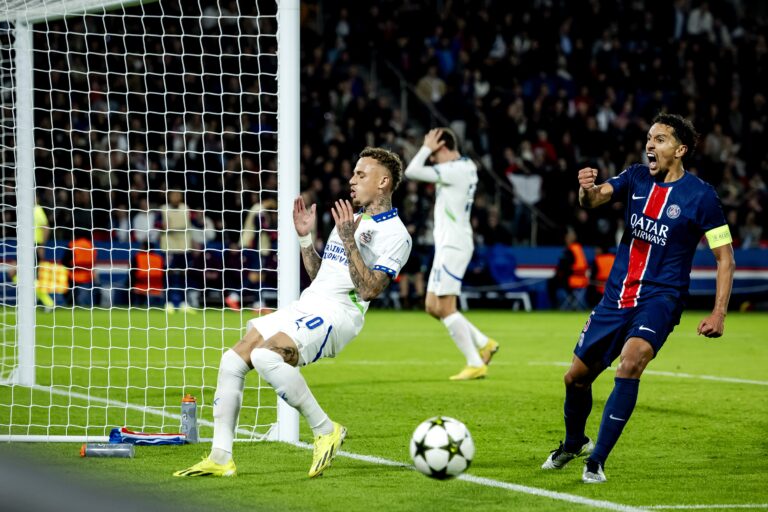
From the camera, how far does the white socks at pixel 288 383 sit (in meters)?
5.62

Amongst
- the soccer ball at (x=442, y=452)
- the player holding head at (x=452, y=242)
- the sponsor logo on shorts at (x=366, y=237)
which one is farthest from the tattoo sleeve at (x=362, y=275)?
the player holding head at (x=452, y=242)

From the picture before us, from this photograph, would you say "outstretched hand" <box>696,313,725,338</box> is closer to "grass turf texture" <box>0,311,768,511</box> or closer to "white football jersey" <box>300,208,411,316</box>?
"grass turf texture" <box>0,311,768,511</box>

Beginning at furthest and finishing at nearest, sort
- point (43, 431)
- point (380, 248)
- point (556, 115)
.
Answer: point (556, 115)
point (43, 431)
point (380, 248)

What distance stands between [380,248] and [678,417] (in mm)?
3678

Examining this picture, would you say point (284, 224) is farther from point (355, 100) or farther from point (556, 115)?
point (556, 115)

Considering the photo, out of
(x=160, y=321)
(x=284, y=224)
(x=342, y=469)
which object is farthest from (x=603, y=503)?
(x=160, y=321)

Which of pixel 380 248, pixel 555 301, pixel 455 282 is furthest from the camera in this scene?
pixel 555 301

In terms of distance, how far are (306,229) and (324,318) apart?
580mm

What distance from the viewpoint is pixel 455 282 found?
11195mm

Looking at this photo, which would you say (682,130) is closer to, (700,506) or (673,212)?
(673,212)

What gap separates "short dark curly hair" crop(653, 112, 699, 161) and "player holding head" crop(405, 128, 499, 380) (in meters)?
5.08

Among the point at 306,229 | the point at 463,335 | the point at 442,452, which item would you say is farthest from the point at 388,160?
the point at 463,335

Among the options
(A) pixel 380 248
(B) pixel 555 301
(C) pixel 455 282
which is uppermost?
(A) pixel 380 248

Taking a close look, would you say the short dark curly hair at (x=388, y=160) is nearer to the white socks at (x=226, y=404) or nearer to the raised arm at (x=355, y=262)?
the raised arm at (x=355, y=262)
